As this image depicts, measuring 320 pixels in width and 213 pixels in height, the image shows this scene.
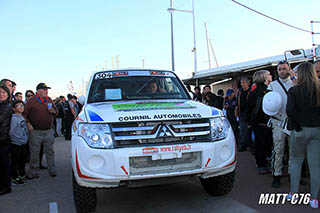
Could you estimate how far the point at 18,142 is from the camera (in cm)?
552

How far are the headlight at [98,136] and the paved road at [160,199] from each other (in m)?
1.19

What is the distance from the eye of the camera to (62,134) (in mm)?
15641

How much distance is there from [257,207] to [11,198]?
3.86 m

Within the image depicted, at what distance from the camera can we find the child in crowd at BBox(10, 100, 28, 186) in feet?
18.0

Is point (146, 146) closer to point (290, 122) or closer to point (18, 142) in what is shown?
point (290, 122)

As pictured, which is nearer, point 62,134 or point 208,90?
point 208,90

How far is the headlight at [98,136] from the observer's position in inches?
125

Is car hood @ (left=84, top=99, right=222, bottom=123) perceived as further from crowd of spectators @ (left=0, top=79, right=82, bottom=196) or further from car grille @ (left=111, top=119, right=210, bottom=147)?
crowd of spectators @ (left=0, top=79, right=82, bottom=196)

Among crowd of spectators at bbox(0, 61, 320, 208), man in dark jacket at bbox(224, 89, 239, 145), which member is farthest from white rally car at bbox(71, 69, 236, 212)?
man in dark jacket at bbox(224, 89, 239, 145)

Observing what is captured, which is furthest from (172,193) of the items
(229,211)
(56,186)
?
(56,186)

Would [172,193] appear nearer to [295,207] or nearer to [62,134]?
[295,207]

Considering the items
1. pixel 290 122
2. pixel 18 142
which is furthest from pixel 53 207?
pixel 290 122

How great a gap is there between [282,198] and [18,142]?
472 cm

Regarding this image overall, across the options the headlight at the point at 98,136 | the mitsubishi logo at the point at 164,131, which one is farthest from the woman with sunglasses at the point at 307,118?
the headlight at the point at 98,136
